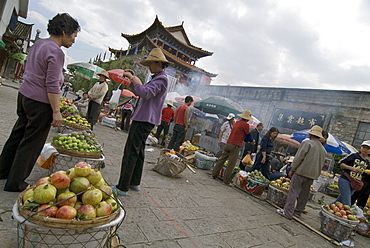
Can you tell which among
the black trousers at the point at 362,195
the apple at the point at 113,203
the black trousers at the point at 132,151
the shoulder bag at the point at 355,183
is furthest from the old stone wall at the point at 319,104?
the apple at the point at 113,203

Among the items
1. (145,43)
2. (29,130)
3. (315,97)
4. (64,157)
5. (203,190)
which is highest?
(145,43)

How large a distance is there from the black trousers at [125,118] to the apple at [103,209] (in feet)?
30.5

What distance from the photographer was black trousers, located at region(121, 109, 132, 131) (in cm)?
1089

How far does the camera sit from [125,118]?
455 inches

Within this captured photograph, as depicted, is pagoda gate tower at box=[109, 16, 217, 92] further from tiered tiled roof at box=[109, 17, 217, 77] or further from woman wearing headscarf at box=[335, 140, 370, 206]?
woman wearing headscarf at box=[335, 140, 370, 206]

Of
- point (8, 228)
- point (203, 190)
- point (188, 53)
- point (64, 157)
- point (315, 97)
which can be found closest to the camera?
point (8, 228)

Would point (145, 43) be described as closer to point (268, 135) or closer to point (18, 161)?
point (268, 135)

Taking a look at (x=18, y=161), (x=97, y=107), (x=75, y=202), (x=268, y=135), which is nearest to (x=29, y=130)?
(x=18, y=161)

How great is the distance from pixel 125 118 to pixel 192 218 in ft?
29.5

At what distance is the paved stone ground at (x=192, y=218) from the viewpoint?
245 cm

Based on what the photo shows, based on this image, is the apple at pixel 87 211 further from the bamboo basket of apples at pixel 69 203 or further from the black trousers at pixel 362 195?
the black trousers at pixel 362 195

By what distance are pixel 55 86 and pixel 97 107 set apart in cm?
462

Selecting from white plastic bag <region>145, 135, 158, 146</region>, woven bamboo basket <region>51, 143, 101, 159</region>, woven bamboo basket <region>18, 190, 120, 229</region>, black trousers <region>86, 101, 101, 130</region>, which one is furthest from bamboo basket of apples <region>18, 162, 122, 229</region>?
white plastic bag <region>145, 135, 158, 146</region>

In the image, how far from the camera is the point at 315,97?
1577cm
